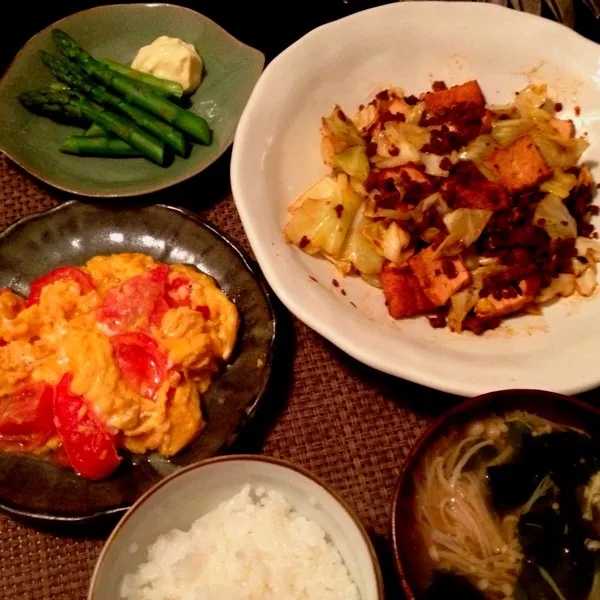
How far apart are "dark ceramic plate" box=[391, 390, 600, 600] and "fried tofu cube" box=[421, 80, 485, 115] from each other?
114 cm

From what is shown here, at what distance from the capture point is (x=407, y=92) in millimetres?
2520

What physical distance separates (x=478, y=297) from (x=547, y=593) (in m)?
0.90

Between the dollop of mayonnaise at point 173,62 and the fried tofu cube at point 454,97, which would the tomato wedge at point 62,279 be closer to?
the dollop of mayonnaise at point 173,62

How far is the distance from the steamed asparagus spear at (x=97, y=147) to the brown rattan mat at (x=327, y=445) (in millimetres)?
987

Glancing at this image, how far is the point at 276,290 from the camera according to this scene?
1.99 metres

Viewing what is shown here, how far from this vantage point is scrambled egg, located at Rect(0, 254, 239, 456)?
1977mm

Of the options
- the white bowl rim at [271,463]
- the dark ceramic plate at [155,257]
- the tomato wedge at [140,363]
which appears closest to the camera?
the white bowl rim at [271,463]

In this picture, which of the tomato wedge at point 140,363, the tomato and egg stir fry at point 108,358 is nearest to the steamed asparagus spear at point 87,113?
the tomato and egg stir fry at point 108,358

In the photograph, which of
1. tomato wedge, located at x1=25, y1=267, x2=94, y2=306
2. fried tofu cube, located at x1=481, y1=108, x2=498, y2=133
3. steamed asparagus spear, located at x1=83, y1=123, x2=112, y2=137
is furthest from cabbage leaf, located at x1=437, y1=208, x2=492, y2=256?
steamed asparagus spear, located at x1=83, y1=123, x2=112, y2=137

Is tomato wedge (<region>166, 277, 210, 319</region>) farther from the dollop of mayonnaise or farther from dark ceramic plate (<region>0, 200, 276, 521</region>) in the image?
the dollop of mayonnaise

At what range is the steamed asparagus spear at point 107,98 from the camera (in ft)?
8.49

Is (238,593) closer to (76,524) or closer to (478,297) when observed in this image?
(76,524)

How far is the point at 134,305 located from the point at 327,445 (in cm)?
76

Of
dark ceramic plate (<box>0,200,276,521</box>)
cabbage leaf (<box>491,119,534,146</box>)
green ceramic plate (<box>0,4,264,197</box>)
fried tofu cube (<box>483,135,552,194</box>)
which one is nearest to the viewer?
dark ceramic plate (<box>0,200,276,521</box>)
